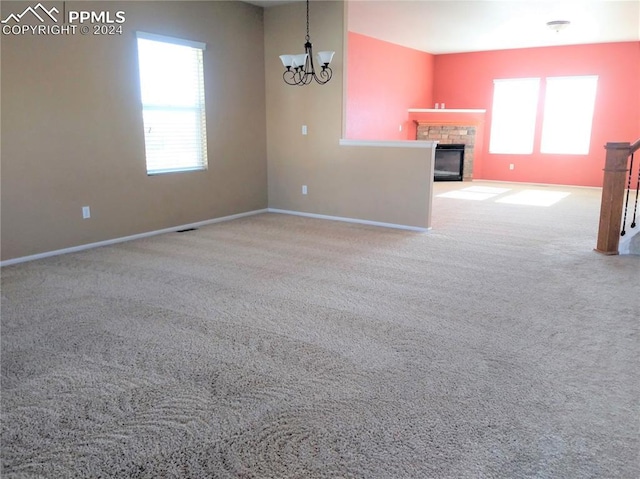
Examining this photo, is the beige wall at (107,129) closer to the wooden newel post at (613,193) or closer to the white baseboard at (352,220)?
the white baseboard at (352,220)

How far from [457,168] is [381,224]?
517 centimetres

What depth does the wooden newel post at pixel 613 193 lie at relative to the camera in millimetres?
4500

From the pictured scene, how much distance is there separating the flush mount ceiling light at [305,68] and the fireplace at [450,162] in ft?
16.5

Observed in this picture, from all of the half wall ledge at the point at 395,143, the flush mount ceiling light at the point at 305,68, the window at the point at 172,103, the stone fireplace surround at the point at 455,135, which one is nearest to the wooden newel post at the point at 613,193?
the half wall ledge at the point at 395,143

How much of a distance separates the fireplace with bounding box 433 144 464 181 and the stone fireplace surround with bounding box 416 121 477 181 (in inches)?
3.2

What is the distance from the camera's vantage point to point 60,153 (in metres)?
4.45

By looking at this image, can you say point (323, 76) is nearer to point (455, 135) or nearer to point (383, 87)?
point (383, 87)

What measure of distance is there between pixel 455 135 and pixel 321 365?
8751 mm

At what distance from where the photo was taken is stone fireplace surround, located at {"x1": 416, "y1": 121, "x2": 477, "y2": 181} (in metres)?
10.3

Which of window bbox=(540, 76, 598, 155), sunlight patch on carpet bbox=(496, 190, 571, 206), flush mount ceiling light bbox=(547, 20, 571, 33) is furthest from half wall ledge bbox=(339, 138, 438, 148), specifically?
window bbox=(540, 76, 598, 155)

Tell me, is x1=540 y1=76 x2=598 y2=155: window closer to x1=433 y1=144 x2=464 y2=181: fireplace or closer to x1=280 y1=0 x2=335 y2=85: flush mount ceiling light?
x1=433 y1=144 x2=464 y2=181: fireplace

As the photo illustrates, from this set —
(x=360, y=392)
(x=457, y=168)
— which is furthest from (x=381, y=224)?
(x=457, y=168)

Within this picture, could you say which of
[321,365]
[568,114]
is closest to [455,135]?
[568,114]

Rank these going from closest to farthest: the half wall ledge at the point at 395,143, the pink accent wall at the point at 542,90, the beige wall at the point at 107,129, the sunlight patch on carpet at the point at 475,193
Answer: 1. the beige wall at the point at 107,129
2. the half wall ledge at the point at 395,143
3. the sunlight patch on carpet at the point at 475,193
4. the pink accent wall at the point at 542,90
